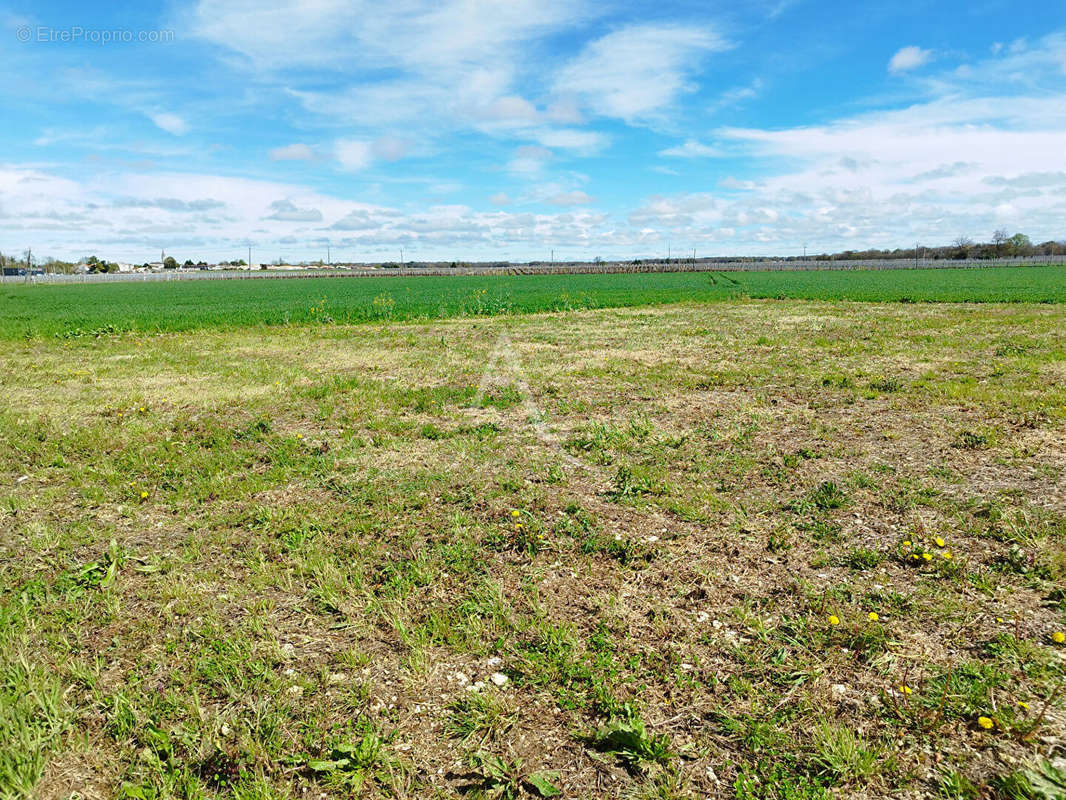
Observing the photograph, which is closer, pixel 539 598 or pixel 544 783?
pixel 544 783

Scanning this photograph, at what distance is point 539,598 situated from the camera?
4398 millimetres

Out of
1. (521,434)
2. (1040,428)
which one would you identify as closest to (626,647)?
(521,434)

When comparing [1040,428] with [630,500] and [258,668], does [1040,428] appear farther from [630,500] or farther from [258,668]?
[258,668]

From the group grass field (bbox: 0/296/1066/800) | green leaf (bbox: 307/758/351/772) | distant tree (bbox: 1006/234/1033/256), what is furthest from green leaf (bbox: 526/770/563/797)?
distant tree (bbox: 1006/234/1033/256)

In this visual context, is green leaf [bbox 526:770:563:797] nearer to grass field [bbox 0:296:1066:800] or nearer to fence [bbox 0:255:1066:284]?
grass field [bbox 0:296:1066:800]

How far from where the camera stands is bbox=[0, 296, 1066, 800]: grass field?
2996mm

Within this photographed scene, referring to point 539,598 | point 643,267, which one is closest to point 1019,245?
point 643,267

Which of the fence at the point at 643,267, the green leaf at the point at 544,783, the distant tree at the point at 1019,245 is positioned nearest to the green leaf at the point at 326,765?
the green leaf at the point at 544,783

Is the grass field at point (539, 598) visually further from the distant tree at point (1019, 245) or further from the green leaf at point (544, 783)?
the distant tree at point (1019, 245)

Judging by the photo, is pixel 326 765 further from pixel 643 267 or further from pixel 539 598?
pixel 643 267

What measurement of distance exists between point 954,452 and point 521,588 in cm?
584

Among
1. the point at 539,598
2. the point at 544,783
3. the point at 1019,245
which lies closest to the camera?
the point at 544,783

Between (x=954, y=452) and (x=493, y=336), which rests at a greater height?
(x=493, y=336)

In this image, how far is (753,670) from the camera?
3570mm
